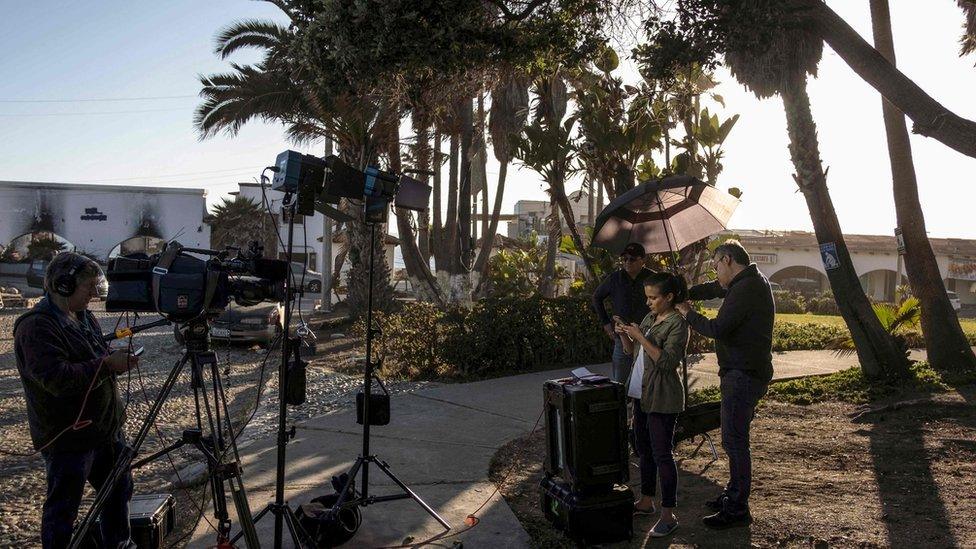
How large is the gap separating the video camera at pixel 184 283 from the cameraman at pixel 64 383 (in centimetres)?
15

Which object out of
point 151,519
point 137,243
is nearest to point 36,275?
point 137,243

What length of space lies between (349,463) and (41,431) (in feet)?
9.13

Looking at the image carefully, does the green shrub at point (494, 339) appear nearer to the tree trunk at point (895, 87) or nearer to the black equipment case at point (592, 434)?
the tree trunk at point (895, 87)

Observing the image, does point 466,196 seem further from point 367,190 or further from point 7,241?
point 7,241

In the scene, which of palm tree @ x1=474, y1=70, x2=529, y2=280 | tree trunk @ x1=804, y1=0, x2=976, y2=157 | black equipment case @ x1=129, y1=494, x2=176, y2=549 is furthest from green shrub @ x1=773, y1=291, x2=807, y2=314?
black equipment case @ x1=129, y1=494, x2=176, y2=549

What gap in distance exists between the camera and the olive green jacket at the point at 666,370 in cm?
466

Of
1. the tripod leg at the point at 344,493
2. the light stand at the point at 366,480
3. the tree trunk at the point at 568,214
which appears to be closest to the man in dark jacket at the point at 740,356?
the light stand at the point at 366,480

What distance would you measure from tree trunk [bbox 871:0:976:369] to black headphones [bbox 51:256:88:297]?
1003 centimetres

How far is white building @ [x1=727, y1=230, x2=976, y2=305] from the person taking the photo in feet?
166

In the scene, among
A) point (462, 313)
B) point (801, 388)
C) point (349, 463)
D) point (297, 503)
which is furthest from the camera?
point (462, 313)

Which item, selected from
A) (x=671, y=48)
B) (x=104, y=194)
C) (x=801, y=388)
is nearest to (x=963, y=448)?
(x=801, y=388)

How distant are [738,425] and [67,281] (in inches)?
147

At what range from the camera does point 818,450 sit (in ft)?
22.2

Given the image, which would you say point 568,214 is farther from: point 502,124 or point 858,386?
point 502,124
